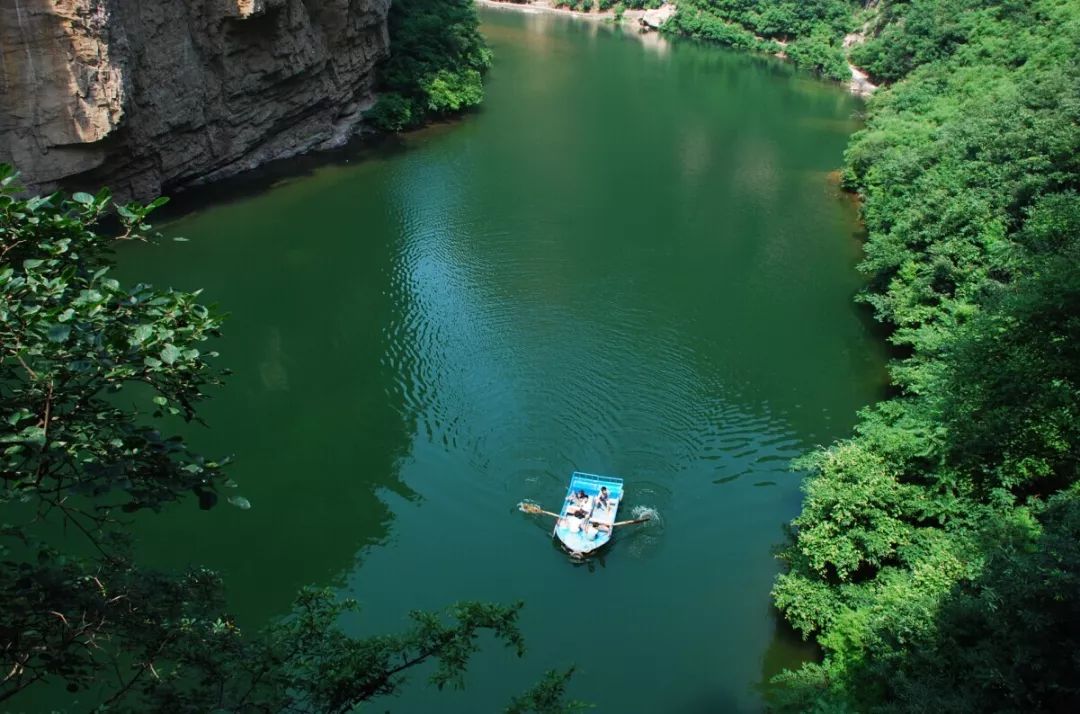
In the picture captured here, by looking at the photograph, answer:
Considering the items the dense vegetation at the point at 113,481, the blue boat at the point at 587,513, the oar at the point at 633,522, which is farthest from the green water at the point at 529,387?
the dense vegetation at the point at 113,481

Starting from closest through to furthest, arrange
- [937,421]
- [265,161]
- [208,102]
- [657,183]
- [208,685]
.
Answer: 1. [208,685]
2. [937,421]
3. [208,102]
4. [265,161]
5. [657,183]

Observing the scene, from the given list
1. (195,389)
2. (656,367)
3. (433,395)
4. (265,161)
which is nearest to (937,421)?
(656,367)

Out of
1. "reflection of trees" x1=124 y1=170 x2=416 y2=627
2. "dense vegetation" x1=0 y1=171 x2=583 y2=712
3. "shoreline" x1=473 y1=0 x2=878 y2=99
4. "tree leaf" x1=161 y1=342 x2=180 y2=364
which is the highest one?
"tree leaf" x1=161 y1=342 x2=180 y2=364

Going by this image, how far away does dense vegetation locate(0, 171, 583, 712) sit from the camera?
12.6 feet

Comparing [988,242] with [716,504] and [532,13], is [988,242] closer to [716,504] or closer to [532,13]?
[716,504]

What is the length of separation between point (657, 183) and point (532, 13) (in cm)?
3877

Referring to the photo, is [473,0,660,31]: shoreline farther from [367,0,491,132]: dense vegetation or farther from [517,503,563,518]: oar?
[517,503,563,518]: oar

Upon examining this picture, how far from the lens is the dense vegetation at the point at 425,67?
3011 cm

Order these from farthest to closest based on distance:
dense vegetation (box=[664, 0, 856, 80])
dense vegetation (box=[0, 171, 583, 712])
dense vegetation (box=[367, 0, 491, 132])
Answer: dense vegetation (box=[664, 0, 856, 80]) → dense vegetation (box=[367, 0, 491, 132]) → dense vegetation (box=[0, 171, 583, 712])

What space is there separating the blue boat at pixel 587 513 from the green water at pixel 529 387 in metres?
0.37

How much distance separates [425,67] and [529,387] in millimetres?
20501

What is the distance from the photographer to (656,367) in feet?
56.1

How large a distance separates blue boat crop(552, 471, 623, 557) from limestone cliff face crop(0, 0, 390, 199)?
46.6ft

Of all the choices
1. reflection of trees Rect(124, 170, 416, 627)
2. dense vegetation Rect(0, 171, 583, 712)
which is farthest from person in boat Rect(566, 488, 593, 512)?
dense vegetation Rect(0, 171, 583, 712)
